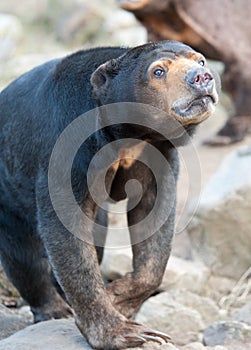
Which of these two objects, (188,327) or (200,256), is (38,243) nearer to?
(188,327)

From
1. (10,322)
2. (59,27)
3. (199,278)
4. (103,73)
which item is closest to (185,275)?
(199,278)

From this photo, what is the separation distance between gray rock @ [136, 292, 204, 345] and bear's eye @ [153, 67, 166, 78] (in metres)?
2.39

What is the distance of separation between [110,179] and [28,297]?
1.21 meters

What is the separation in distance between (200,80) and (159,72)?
0.25 m

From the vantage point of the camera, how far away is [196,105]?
4758 millimetres

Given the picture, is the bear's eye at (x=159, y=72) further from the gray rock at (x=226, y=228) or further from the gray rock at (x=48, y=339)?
the gray rock at (x=226, y=228)

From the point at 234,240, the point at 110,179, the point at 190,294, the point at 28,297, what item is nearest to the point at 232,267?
the point at 234,240

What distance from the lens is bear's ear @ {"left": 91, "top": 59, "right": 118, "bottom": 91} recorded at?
5117 millimetres

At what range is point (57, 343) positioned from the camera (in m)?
4.99

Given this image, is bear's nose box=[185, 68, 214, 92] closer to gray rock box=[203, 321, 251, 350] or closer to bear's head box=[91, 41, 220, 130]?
bear's head box=[91, 41, 220, 130]

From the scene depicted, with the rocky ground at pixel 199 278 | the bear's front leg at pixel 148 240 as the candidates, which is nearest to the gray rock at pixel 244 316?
the rocky ground at pixel 199 278

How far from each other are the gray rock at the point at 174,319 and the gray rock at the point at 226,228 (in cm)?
110

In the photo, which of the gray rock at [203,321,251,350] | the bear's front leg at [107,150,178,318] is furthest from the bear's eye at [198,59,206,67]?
the gray rock at [203,321,251,350]

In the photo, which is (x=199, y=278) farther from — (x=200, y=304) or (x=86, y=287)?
(x=86, y=287)
